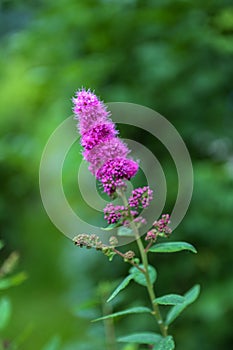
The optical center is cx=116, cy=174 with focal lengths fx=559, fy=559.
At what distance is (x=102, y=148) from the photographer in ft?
2.18

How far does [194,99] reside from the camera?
244cm

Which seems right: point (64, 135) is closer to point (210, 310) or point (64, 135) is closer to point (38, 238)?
point (210, 310)

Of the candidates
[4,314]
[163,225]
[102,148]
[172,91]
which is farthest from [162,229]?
[172,91]

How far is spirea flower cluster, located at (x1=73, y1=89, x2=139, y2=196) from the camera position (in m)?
0.66

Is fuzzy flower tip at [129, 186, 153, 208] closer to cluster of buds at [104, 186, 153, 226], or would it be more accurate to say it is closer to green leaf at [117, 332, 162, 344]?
cluster of buds at [104, 186, 153, 226]

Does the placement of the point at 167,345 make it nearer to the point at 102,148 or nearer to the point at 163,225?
the point at 163,225

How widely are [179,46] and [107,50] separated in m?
0.34

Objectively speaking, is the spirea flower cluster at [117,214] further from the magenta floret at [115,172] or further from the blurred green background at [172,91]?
the blurred green background at [172,91]

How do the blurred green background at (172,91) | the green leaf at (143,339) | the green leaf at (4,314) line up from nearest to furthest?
the green leaf at (143,339)
the green leaf at (4,314)
the blurred green background at (172,91)

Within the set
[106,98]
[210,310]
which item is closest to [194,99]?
[106,98]

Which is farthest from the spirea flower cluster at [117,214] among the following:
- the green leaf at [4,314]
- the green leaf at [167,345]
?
the green leaf at [4,314]

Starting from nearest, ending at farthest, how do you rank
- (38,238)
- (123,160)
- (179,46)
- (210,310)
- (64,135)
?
(123,160)
(210,310)
(179,46)
(64,135)
(38,238)

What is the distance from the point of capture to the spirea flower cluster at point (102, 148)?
2.17 feet

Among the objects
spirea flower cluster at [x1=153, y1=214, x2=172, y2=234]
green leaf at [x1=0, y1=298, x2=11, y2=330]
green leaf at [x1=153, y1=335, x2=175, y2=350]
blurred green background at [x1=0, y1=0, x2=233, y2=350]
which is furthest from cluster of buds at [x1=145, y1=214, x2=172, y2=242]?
blurred green background at [x1=0, y1=0, x2=233, y2=350]
